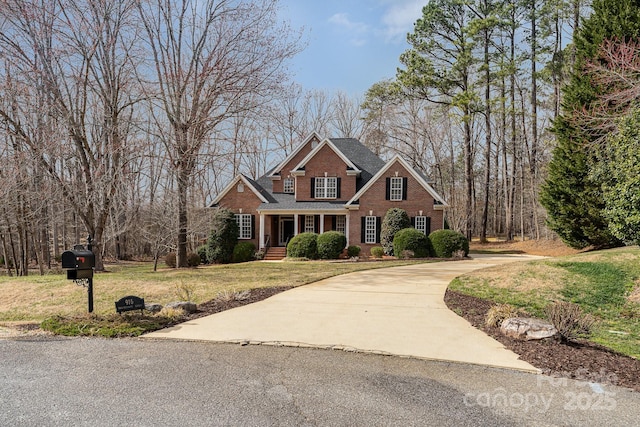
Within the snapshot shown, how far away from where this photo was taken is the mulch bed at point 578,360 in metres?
4.20

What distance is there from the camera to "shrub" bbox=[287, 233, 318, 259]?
20188 mm

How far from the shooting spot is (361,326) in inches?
244

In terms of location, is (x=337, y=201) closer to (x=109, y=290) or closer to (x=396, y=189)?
(x=396, y=189)

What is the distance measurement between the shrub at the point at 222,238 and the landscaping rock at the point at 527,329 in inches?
689

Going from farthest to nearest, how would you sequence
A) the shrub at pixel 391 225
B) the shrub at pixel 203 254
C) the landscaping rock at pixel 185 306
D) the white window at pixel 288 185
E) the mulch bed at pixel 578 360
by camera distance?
the white window at pixel 288 185
the shrub at pixel 203 254
the shrub at pixel 391 225
the landscaping rock at pixel 185 306
the mulch bed at pixel 578 360

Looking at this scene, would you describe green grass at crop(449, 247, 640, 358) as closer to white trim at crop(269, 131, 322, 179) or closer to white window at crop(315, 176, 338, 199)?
white window at crop(315, 176, 338, 199)

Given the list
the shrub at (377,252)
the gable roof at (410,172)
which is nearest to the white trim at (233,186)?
the gable roof at (410,172)

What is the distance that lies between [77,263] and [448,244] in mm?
16876

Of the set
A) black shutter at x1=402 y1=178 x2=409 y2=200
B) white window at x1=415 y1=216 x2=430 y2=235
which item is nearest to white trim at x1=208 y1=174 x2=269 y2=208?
black shutter at x1=402 y1=178 x2=409 y2=200

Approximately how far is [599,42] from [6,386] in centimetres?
2038

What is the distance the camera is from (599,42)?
15344 mm

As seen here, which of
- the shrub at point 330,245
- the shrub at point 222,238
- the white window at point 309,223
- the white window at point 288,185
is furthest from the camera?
the white window at point 288,185

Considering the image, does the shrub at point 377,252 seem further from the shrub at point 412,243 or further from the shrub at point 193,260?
the shrub at point 193,260

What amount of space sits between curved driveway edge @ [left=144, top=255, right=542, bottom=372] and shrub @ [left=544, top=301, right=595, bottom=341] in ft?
2.97
